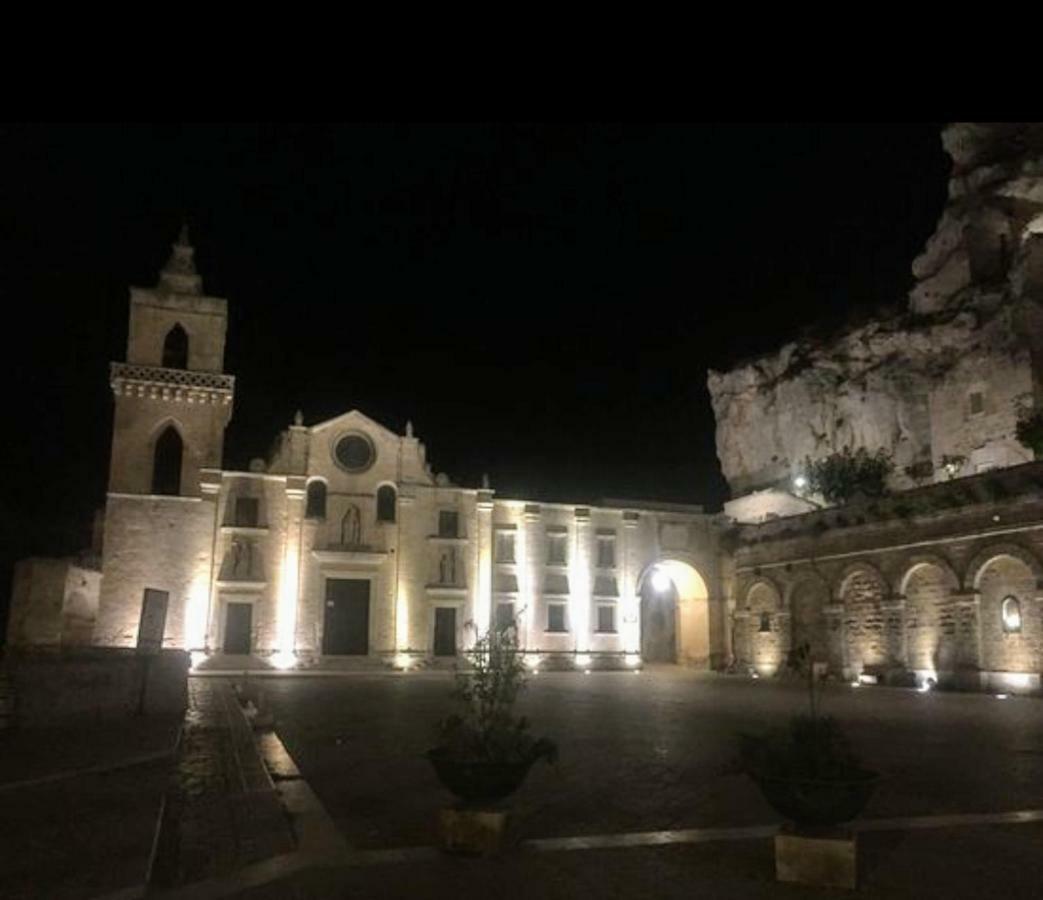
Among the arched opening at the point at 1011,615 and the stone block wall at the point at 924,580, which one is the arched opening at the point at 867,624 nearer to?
the stone block wall at the point at 924,580

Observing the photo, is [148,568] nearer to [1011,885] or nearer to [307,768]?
[307,768]

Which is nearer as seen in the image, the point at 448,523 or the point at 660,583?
the point at 448,523

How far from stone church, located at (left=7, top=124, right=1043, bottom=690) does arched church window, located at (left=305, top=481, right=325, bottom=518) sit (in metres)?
0.13

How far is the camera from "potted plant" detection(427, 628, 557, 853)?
262 inches

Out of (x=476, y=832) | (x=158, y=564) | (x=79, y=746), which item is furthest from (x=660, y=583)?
(x=476, y=832)

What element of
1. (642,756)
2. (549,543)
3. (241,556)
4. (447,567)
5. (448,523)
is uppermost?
(448,523)

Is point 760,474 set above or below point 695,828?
above

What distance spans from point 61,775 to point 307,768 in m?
2.86

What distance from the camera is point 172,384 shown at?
39.9 m

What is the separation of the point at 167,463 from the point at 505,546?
16834 millimetres

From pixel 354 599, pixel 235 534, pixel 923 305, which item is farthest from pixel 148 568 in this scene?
pixel 923 305

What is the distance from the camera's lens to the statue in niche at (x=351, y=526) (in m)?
40.8

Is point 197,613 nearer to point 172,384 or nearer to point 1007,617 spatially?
point 172,384

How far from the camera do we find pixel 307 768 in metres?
11.1
